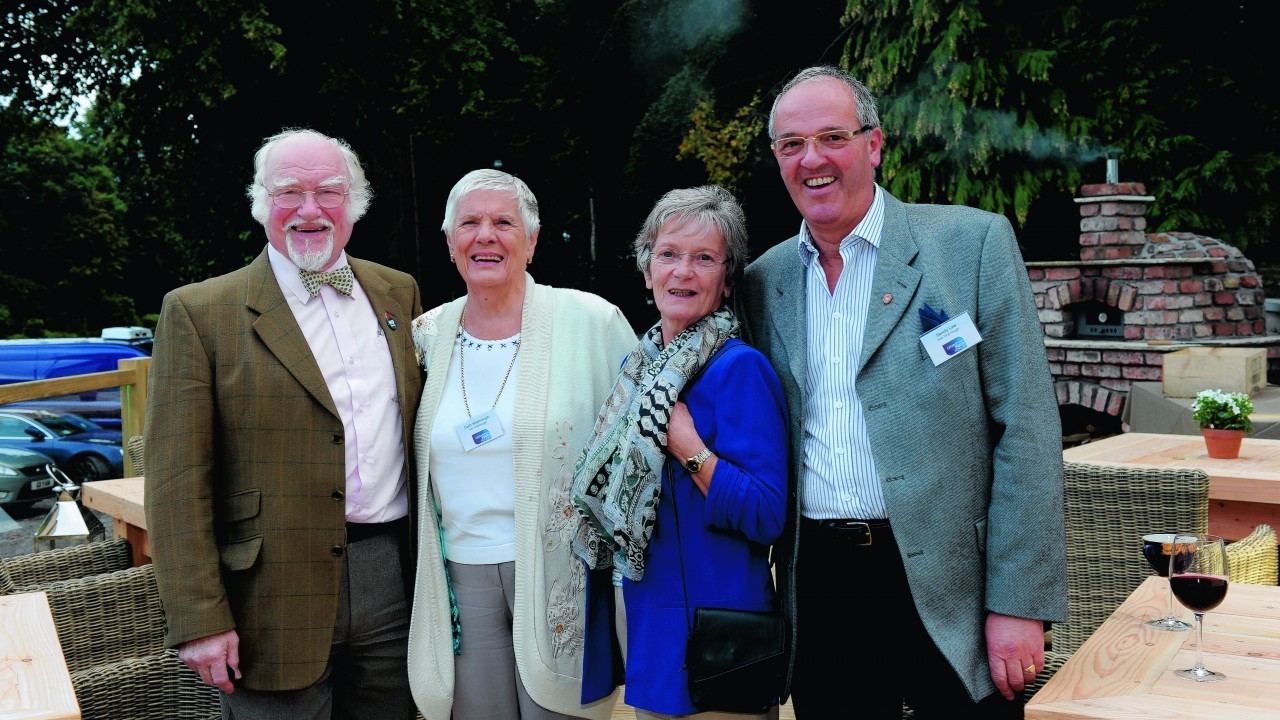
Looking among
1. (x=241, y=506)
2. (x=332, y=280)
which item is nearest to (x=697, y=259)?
(x=332, y=280)

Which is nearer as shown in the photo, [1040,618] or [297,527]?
[1040,618]

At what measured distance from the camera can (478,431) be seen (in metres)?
2.35

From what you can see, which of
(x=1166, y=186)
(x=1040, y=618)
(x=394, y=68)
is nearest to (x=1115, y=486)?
(x=1040, y=618)

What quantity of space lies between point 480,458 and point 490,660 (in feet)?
1.53

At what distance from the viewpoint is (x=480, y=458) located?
7.75 feet

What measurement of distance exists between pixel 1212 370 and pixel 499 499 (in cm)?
596

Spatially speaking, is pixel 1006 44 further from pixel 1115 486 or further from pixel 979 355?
pixel 979 355

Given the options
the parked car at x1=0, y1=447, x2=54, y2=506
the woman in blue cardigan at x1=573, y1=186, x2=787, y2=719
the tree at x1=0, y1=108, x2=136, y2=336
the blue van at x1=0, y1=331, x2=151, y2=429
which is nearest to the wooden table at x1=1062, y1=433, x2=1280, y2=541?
the woman in blue cardigan at x1=573, y1=186, x2=787, y2=719

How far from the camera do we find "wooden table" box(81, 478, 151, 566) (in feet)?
14.4

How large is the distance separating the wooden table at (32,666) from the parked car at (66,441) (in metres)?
8.98

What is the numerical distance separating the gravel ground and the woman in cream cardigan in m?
6.27

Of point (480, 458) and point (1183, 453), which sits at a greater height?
point (480, 458)

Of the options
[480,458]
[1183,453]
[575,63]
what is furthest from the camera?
[575,63]

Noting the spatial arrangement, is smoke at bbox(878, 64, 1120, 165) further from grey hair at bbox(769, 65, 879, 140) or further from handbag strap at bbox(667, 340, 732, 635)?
handbag strap at bbox(667, 340, 732, 635)
